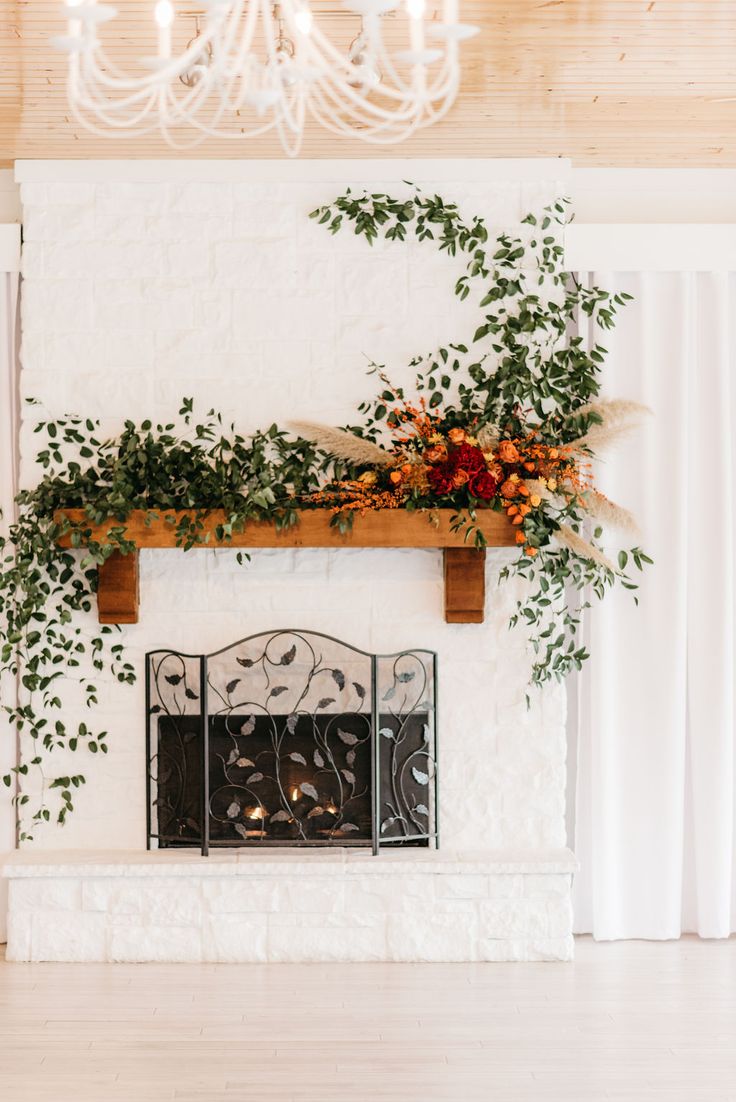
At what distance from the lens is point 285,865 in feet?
11.5

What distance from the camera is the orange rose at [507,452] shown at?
11.2ft

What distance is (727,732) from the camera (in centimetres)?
380

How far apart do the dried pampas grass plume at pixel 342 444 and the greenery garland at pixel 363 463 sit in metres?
0.02

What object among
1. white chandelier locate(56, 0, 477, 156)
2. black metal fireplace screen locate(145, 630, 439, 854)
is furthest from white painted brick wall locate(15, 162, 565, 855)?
white chandelier locate(56, 0, 477, 156)

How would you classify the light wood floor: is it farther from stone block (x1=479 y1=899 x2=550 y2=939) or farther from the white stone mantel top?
the white stone mantel top

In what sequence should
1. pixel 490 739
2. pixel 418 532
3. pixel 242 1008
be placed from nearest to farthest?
pixel 242 1008 < pixel 418 532 < pixel 490 739

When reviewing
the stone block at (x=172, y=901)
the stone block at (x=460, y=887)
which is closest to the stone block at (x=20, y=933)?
the stone block at (x=172, y=901)

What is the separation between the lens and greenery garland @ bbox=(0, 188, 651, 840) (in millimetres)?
3541

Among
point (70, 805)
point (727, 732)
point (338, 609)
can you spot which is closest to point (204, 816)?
point (70, 805)

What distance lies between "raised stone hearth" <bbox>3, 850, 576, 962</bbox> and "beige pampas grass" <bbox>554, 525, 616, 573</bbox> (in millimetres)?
1012

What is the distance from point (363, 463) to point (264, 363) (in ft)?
1.71

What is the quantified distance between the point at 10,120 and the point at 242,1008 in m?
2.80

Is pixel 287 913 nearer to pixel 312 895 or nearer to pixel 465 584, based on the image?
pixel 312 895

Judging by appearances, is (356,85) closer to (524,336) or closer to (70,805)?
(524,336)
